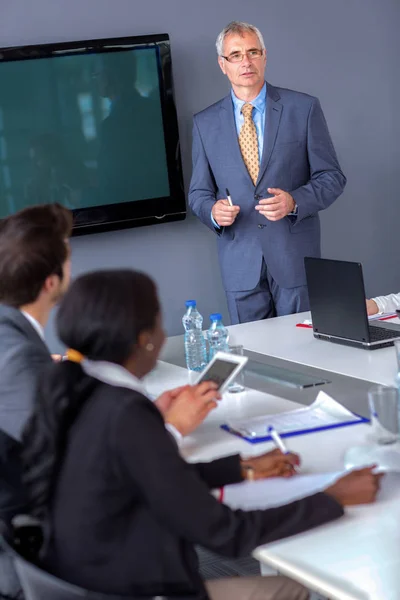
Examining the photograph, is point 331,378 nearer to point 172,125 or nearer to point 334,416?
point 334,416

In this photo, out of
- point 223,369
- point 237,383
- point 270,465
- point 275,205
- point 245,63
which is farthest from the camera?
point 245,63

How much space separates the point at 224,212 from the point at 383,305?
0.93 metres

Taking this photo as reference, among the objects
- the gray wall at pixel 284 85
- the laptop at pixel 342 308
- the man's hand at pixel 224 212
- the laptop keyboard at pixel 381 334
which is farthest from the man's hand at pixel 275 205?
the gray wall at pixel 284 85

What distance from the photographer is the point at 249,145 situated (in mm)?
4316

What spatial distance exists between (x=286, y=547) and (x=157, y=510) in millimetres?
277

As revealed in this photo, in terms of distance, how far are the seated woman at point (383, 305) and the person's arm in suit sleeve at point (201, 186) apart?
3.49 ft

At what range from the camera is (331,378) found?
271 centimetres

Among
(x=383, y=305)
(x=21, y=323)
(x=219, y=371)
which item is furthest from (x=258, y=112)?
(x=21, y=323)

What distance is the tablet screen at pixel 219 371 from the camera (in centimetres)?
236

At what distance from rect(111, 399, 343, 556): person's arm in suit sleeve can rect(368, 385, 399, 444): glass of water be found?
1.88 ft

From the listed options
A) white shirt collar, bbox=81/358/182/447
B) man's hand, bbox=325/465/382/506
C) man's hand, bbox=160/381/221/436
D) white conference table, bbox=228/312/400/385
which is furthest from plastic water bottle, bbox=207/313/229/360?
white shirt collar, bbox=81/358/182/447

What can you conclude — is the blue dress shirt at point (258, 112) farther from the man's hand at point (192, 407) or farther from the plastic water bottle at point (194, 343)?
the man's hand at point (192, 407)

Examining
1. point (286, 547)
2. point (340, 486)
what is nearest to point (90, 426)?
point (286, 547)

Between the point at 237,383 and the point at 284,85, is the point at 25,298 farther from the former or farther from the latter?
the point at 284,85
